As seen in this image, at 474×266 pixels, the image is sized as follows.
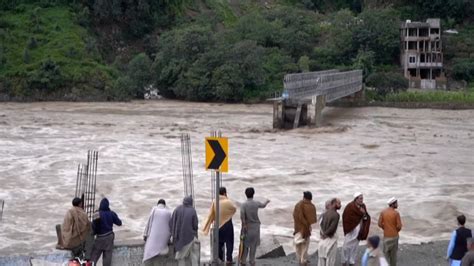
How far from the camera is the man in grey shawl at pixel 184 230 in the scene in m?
11.5

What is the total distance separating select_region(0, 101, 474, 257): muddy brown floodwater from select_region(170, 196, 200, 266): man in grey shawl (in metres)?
4.49

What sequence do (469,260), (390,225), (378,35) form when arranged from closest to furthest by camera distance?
(469,260) → (390,225) → (378,35)

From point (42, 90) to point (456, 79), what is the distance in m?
38.9

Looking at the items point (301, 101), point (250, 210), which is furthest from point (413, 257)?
point (301, 101)

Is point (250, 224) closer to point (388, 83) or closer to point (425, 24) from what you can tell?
point (388, 83)

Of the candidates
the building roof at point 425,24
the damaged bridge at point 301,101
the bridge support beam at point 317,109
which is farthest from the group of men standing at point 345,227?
the building roof at point 425,24

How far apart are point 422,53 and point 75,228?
Result: 63.8m

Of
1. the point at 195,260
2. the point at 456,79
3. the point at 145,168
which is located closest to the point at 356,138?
the point at 145,168

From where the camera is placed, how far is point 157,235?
11555mm

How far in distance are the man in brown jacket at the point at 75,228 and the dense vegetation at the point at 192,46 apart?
49.0 m

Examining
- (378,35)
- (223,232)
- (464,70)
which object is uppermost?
(378,35)

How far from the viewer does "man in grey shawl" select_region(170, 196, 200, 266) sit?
37.6 ft

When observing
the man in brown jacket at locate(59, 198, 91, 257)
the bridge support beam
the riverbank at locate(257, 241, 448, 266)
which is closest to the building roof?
the bridge support beam

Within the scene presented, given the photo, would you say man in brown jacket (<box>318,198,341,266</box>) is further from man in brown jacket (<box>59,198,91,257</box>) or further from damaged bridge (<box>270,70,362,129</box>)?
damaged bridge (<box>270,70,362,129</box>)
